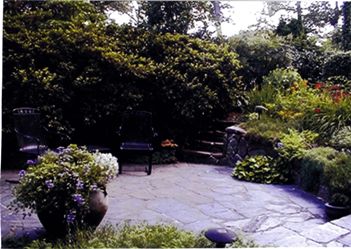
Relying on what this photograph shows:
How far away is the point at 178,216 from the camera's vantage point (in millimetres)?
3486

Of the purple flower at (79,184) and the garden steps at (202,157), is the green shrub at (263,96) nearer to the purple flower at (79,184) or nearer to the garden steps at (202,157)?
the garden steps at (202,157)

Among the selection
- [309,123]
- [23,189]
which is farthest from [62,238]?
[309,123]

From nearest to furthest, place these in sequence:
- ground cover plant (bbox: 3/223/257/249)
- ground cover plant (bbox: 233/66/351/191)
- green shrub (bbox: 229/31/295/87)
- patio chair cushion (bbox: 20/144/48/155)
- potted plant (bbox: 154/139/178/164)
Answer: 1. ground cover plant (bbox: 3/223/257/249)
2. patio chair cushion (bbox: 20/144/48/155)
3. ground cover plant (bbox: 233/66/351/191)
4. potted plant (bbox: 154/139/178/164)
5. green shrub (bbox: 229/31/295/87)

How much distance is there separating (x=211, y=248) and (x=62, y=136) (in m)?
3.21

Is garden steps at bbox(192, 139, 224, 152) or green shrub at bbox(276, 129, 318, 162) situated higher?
green shrub at bbox(276, 129, 318, 162)

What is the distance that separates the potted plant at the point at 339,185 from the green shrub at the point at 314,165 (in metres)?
0.09

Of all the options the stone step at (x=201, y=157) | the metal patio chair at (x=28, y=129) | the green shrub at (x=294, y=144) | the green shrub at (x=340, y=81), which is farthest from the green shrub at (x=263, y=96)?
the metal patio chair at (x=28, y=129)

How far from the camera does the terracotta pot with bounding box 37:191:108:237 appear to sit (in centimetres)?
282

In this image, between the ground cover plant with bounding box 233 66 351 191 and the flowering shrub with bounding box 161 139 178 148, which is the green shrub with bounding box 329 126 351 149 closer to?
the ground cover plant with bounding box 233 66 351 191

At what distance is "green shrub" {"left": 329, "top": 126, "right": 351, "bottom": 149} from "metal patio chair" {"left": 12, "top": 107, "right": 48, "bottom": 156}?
3.27 metres

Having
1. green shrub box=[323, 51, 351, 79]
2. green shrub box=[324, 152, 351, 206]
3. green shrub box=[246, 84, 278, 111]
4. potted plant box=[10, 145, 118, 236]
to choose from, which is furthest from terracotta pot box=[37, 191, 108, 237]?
green shrub box=[323, 51, 351, 79]

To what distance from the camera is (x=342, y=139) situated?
4.71m

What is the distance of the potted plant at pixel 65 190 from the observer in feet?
9.10

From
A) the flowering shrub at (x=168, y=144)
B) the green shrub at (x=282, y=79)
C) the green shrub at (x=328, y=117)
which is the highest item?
the green shrub at (x=282, y=79)
